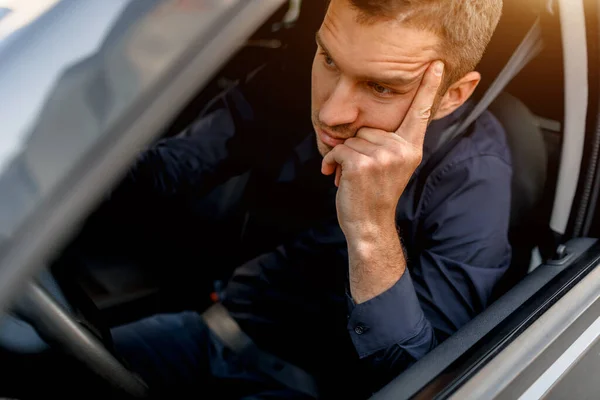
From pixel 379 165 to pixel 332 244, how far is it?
1.56 ft

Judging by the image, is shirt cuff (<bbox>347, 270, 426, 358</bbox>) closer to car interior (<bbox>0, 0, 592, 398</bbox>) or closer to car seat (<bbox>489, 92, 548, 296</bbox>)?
car interior (<bbox>0, 0, 592, 398</bbox>)

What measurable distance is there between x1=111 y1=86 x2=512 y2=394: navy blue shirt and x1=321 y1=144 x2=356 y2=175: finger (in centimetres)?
26

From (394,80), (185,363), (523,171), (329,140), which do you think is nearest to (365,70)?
(394,80)

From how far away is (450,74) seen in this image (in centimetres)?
123

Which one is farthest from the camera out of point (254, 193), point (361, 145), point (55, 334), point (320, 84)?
point (254, 193)

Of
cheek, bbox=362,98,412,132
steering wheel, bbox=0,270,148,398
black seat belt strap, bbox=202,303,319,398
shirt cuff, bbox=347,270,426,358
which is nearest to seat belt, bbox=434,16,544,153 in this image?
cheek, bbox=362,98,412,132

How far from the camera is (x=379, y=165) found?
1104mm

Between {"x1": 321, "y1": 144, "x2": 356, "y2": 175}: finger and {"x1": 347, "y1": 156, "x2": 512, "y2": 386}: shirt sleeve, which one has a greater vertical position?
{"x1": 321, "y1": 144, "x2": 356, "y2": 175}: finger

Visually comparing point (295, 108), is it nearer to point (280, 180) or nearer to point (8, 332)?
point (280, 180)

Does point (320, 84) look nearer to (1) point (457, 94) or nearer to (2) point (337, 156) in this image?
(2) point (337, 156)

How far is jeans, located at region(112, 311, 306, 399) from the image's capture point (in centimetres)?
156

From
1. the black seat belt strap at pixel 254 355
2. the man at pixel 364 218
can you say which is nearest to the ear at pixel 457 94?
the man at pixel 364 218

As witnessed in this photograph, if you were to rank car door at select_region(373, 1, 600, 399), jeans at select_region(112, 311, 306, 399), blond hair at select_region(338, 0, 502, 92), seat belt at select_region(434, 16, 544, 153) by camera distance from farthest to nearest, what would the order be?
jeans at select_region(112, 311, 306, 399) < seat belt at select_region(434, 16, 544, 153) < blond hair at select_region(338, 0, 502, 92) < car door at select_region(373, 1, 600, 399)

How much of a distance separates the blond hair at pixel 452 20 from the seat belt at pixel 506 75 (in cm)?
15
